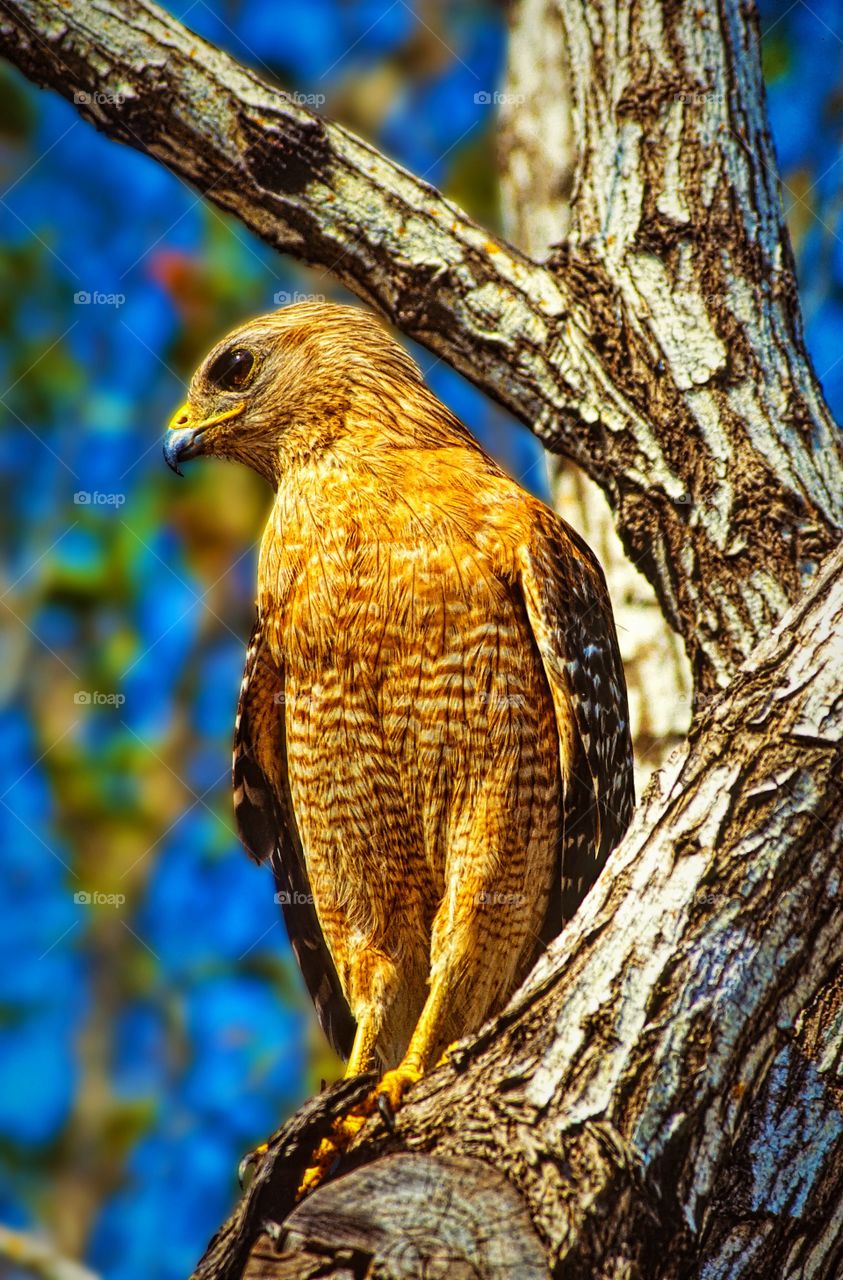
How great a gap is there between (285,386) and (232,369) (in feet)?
0.91

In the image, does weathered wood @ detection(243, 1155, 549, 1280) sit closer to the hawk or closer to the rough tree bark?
the rough tree bark

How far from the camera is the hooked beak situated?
5098 mm

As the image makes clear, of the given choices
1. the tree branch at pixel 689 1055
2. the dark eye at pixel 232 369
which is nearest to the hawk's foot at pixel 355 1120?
the tree branch at pixel 689 1055

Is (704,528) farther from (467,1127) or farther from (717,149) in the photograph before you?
(467,1127)

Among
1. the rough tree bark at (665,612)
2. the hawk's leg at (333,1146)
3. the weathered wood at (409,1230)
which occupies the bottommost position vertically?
the weathered wood at (409,1230)

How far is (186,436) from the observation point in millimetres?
5145

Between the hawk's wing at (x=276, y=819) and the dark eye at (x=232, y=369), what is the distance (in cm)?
109

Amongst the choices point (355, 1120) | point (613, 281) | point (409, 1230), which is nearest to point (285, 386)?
point (613, 281)

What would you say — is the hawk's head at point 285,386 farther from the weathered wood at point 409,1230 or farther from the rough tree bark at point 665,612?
the weathered wood at point 409,1230

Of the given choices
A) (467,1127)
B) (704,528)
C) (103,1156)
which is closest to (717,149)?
(704,528)

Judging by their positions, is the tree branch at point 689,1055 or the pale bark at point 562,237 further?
the pale bark at point 562,237

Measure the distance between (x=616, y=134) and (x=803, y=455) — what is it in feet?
5.32

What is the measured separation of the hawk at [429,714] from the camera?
415cm

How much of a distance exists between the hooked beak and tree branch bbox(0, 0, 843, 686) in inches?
28.6
